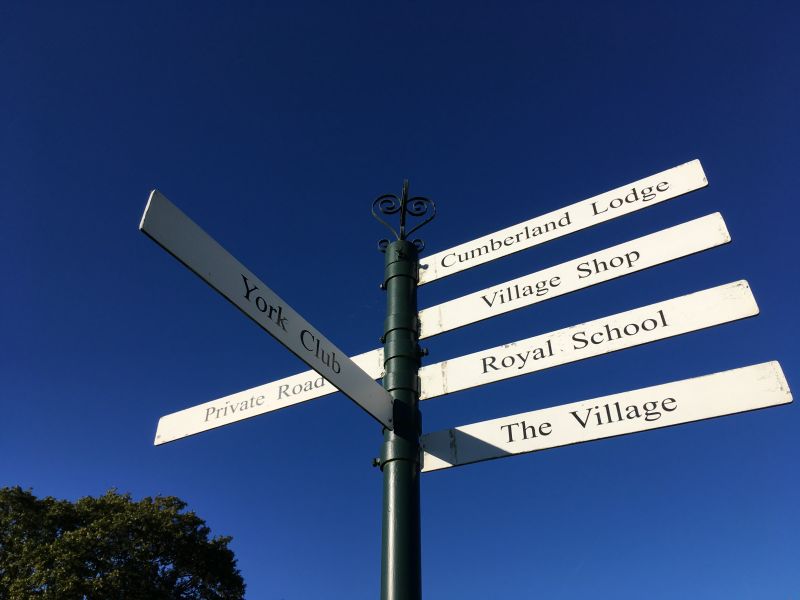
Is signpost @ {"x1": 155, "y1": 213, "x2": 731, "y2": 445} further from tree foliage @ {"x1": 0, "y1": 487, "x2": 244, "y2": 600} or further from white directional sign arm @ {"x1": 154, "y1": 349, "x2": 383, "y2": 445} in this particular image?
tree foliage @ {"x1": 0, "y1": 487, "x2": 244, "y2": 600}

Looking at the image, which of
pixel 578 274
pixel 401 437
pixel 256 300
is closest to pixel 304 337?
pixel 256 300

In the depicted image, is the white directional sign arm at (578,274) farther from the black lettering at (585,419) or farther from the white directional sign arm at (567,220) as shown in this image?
the black lettering at (585,419)

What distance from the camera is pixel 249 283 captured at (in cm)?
265

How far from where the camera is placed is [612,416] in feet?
10.1

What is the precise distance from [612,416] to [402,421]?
1101 millimetres

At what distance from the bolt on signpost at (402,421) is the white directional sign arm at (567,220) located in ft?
0.78

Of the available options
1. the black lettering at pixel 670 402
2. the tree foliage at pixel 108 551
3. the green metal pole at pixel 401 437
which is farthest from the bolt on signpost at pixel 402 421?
the tree foliage at pixel 108 551

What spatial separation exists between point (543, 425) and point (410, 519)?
34.5 inches

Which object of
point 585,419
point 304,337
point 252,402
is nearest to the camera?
point 304,337

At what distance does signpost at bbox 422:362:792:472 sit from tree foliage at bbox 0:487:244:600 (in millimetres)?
14191

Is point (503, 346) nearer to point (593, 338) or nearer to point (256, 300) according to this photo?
point (593, 338)

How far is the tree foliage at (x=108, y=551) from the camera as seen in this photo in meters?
14.1

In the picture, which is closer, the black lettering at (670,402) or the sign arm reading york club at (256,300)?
the sign arm reading york club at (256,300)

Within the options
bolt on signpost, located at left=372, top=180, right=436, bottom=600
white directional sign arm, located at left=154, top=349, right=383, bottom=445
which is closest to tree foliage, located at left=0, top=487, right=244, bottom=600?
white directional sign arm, located at left=154, top=349, right=383, bottom=445
